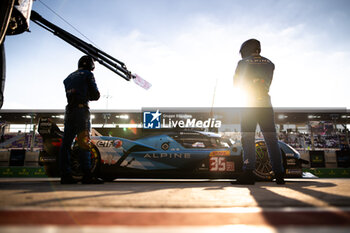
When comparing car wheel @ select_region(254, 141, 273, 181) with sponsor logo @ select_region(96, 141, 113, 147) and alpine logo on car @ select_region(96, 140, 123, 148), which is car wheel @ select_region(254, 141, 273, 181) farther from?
sponsor logo @ select_region(96, 141, 113, 147)

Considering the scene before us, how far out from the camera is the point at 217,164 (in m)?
3.33

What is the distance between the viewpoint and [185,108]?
24.8 meters

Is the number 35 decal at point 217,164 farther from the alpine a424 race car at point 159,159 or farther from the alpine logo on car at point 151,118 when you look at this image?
the alpine logo on car at point 151,118

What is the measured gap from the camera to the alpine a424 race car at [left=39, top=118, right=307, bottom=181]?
10.8 ft

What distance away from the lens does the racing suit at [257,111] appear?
2.66 meters

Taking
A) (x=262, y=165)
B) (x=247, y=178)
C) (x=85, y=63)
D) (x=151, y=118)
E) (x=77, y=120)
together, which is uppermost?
(x=151, y=118)

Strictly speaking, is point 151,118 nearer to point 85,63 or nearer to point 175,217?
point 85,63

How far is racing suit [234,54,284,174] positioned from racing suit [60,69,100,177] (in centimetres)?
210

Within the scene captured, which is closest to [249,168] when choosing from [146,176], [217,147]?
[217,147]

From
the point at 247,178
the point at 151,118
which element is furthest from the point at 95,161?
the point at 151,118

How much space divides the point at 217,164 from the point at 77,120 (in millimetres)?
Answer: 2165

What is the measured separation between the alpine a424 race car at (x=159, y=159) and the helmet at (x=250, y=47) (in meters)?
1.43

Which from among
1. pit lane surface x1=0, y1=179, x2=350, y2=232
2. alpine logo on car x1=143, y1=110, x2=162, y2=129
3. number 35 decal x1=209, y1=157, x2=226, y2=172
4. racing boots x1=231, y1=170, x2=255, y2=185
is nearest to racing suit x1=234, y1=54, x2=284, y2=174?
racing boots x1=231, y1=170, x2=255, y2=185

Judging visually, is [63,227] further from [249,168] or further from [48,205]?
[249,168]
